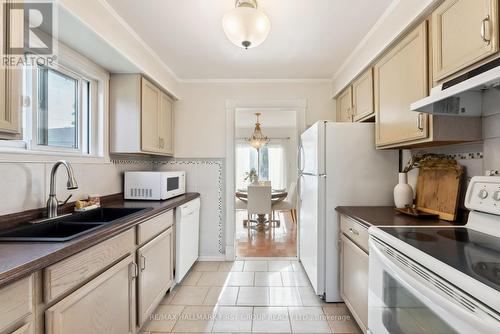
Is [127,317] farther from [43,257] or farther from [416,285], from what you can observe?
[416,285]

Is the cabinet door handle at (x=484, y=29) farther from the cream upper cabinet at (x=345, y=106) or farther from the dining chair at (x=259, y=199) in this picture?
the dining chair at (x=259, y=199)

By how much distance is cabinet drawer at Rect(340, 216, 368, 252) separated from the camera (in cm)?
166

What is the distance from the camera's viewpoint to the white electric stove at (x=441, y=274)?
0.72m

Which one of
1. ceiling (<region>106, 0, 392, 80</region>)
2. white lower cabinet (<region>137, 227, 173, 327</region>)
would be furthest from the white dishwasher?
ceiling (<region>106, 0, 392, 80</region>)

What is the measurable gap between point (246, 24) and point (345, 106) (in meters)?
1.74

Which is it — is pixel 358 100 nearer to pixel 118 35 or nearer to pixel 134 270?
pixel 118 35

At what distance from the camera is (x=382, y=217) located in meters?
1.73

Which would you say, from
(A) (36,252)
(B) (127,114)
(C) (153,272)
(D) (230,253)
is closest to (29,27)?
(B) (127,114)

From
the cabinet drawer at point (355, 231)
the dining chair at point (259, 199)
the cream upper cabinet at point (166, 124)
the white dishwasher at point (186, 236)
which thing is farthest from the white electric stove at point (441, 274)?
the dining chair at point (259, 199)

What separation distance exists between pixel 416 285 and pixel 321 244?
1.30 metres

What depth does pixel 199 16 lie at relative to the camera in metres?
1.88

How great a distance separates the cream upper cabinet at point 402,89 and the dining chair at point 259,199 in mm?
2489

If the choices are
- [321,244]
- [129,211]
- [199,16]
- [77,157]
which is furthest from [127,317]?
[199,16]

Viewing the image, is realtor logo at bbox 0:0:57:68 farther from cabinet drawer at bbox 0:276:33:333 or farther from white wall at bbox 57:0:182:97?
cabinet drawer at bbox 0:276:33:333
